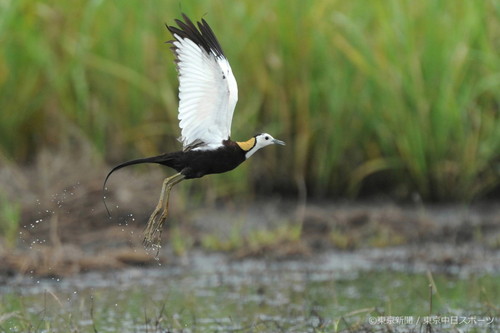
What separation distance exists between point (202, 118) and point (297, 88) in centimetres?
449

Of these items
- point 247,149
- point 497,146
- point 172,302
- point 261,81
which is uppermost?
point 261,81

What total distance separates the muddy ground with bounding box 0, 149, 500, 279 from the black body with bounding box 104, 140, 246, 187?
3.25m

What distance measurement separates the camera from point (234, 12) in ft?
30.4

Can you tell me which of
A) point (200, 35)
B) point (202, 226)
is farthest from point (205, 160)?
point (202, 226)

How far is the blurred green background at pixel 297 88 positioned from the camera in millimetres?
8922

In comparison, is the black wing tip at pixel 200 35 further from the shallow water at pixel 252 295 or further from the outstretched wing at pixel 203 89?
the shallow water at pixel 252 295

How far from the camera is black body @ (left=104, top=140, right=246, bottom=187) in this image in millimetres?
4453

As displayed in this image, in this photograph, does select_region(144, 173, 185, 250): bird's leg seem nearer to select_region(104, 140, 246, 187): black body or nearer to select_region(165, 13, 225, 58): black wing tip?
select_region(104, 140, 246, 187): black body

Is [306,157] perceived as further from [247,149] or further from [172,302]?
[247,149]

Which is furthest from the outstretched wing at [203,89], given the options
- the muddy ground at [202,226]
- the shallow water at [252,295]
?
the muddy ground at [202,226]

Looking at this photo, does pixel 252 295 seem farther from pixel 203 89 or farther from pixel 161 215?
pixel 203 89

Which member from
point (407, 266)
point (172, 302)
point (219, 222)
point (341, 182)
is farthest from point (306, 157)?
point (172, 302)

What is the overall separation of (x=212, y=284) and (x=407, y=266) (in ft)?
4.56

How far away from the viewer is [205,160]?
4473 millimetres
